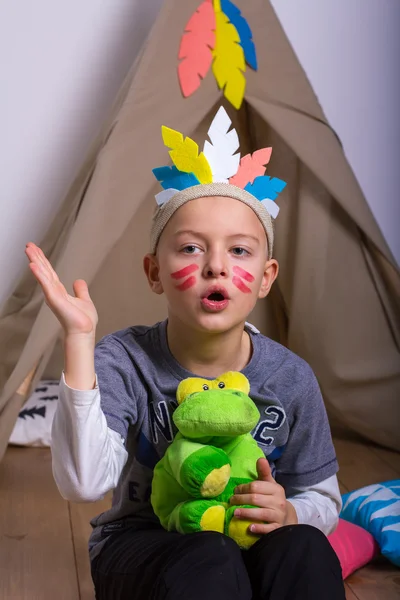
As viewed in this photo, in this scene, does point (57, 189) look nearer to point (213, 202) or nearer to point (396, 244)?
point (396, 244)

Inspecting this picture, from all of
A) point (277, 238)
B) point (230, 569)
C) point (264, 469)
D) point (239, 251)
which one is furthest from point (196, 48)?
point (230, 569)

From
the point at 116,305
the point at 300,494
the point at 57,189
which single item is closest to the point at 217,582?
the point at 300,494

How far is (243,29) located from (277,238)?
1.82ft

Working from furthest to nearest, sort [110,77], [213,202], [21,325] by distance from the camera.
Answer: [110,77] → [21,325] → [213,202]

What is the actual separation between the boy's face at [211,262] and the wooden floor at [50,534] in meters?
0.54

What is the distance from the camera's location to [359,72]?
2562 mm

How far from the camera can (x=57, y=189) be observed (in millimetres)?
2445

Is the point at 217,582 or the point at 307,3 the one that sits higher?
the point at 307,3

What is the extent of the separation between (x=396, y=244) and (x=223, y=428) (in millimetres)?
1776

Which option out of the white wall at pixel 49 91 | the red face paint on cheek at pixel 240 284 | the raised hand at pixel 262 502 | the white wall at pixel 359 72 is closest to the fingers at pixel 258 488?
the raised hand at pixel 262 502

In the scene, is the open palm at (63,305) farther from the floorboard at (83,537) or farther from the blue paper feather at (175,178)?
the floorboard at (83,537)

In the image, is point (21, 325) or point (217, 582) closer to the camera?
point (217, 582)

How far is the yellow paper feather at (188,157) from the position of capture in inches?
45.3

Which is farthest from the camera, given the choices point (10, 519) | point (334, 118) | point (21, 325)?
point (334, 118)
